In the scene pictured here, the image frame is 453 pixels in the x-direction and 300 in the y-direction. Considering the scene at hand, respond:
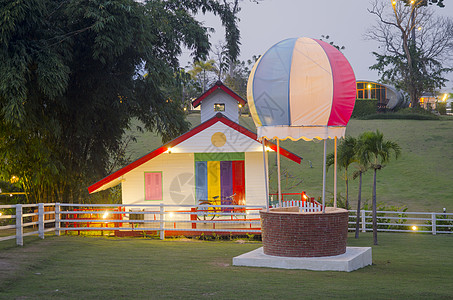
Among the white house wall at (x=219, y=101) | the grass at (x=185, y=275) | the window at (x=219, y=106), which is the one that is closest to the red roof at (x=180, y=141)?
the white house wall at (x=219, y=101)

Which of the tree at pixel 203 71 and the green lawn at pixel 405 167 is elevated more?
the tree at pixel 203 71

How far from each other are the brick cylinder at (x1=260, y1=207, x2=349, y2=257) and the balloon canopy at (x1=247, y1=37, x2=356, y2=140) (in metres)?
1.80

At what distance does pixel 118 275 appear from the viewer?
35.8 feet

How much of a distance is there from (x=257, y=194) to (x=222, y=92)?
18.8 ft

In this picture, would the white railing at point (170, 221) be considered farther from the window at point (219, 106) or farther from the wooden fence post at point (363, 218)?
the window at point (219, 106)

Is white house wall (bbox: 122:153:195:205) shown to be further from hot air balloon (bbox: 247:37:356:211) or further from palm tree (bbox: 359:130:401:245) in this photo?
hot air balloon (bbox: 247:37:356:211)

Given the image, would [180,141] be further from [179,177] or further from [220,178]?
[220,178]

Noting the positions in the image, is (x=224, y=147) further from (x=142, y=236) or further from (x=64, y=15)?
(x=64, y=15)

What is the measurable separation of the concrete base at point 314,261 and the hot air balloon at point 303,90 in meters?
2.65

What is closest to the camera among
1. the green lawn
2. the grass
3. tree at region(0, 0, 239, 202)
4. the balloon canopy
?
the grass

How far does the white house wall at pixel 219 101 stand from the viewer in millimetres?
24766

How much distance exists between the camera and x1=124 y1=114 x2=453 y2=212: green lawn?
3816cm

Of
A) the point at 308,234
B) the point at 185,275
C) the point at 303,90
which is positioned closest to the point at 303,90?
the point at 303,90

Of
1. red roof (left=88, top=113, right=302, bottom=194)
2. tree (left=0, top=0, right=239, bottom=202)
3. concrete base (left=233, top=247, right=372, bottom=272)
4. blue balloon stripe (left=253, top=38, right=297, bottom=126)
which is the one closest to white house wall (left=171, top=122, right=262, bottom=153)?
red roof (left=88, top=113, right=302, bottom=194)
